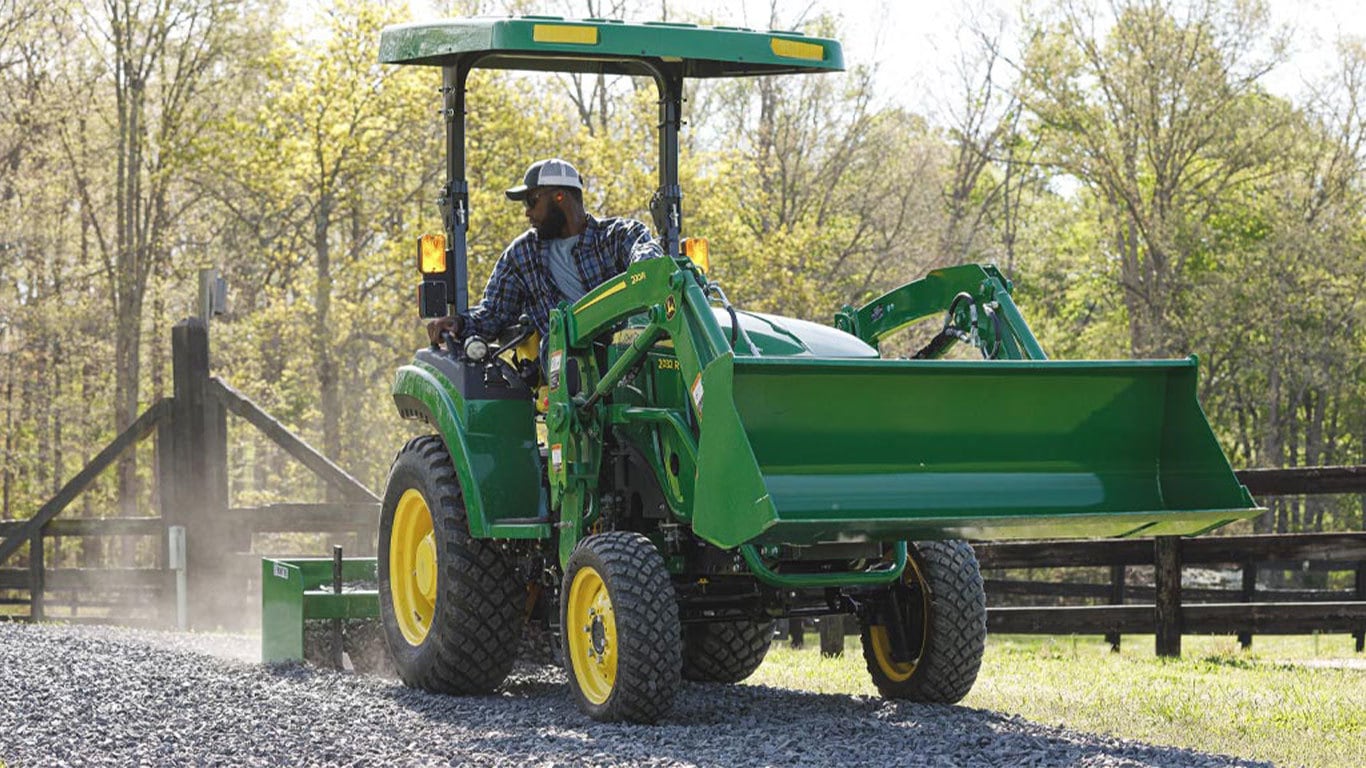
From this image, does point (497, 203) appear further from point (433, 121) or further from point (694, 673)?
point (694, 673)

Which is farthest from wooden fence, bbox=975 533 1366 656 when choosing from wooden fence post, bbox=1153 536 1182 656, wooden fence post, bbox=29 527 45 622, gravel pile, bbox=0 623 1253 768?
wooden fence post, bbox=29 527 45 622

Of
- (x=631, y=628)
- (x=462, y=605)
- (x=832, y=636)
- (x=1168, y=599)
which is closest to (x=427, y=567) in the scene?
(x=462, y=605)

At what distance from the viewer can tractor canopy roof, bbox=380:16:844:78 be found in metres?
6.85

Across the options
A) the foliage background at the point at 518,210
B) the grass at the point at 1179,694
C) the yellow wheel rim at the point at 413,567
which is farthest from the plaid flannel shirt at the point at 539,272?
the foliage background at the point at 518,210

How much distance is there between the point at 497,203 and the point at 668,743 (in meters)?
20.2

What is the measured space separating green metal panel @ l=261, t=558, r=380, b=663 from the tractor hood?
2723mm

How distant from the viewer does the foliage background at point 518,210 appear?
26.4 meters

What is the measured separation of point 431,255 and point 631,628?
2.17m

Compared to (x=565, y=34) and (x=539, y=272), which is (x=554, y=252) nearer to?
(x=539, y=272)

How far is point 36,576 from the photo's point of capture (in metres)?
16.1

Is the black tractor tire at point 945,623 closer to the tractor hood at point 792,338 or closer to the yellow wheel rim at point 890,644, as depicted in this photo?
the yellow wheel rim at point 890,644

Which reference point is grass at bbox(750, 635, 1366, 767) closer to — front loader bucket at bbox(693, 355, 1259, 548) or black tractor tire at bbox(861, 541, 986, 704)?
black tractor tire at bbox(861, 541, 986, 704)

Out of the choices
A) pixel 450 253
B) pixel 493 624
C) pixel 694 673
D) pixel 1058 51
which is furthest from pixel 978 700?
pixel 1058 51

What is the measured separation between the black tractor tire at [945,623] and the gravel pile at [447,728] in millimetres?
132
